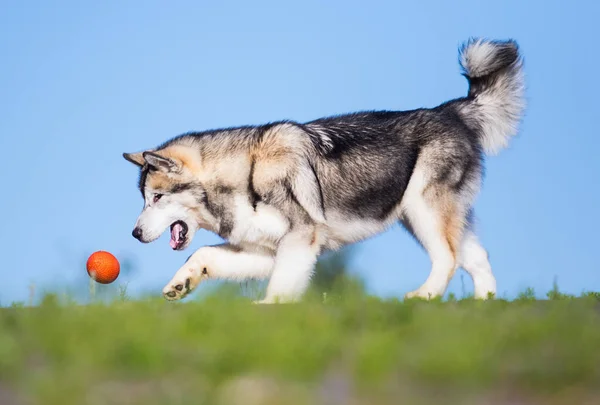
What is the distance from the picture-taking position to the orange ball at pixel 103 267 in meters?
A: 8.92

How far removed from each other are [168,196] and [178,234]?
0.49m

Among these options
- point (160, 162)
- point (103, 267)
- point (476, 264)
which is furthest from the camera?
point (103, 267)

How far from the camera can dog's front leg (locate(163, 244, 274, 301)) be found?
25.8ft

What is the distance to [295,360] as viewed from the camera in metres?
2.81

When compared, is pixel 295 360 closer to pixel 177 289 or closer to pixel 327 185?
pixel 177 289

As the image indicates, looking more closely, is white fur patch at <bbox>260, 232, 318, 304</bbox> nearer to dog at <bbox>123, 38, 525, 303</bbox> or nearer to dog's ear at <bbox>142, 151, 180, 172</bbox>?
dog at <bbox>123, 38, 525, 303</bbox>

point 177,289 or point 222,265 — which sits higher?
point 222,265

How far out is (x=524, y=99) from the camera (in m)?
8.85

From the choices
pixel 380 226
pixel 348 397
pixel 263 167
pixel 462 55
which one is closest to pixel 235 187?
pixel 263 167

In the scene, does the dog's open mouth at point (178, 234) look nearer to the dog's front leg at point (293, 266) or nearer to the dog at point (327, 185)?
the dog at point (327, 185)

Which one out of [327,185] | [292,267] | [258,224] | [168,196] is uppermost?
[327,185]

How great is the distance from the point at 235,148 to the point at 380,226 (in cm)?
175

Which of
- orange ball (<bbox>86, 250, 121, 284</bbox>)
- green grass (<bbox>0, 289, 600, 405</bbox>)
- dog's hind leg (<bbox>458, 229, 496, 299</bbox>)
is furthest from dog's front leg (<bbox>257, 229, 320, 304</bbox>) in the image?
green grass (<bbox>0, 289, 600, 405</bbox>)

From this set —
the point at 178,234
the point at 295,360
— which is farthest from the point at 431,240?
the point at 295,360
